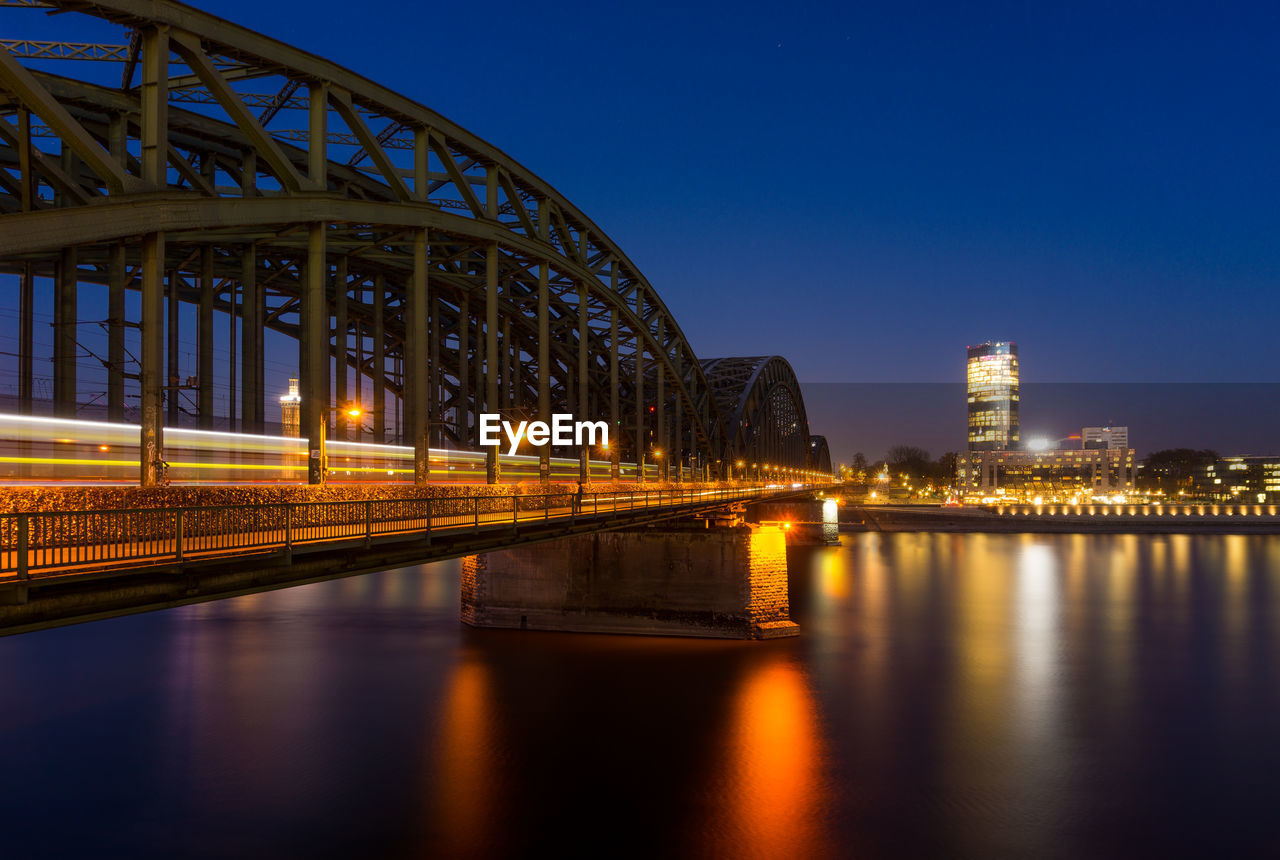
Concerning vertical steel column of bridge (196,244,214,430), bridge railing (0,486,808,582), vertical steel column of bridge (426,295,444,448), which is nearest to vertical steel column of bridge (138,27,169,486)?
bridge railing (0,486,808,582)

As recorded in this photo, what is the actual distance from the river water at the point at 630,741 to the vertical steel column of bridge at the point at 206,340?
32.0 feet

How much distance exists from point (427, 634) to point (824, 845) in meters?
25.7

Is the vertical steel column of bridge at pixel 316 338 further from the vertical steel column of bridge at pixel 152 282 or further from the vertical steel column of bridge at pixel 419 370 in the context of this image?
the vertical steel column of bridge at pixel 152 282

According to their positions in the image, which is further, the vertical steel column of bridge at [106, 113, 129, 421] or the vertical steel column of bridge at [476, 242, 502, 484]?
the vertical steel column of bridge at [476, 242, 502, 484]

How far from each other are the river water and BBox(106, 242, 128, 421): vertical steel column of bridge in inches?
376

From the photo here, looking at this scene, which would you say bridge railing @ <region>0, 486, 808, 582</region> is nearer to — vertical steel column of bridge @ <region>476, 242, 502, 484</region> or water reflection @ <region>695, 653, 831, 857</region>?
water reflection @ <region>695, 653, 831, 857</region>

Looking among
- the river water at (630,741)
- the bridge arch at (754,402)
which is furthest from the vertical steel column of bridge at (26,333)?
the bridge arch at (754,402)

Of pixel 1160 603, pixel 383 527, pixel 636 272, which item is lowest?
pixel 1160 603

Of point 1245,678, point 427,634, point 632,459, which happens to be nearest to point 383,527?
point 427,634

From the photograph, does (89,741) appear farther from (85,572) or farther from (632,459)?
(632,459)

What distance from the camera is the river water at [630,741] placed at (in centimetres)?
2123

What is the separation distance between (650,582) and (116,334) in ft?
72.0

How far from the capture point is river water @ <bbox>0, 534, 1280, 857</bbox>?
21.2 m

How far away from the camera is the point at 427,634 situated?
42719 millimetres
